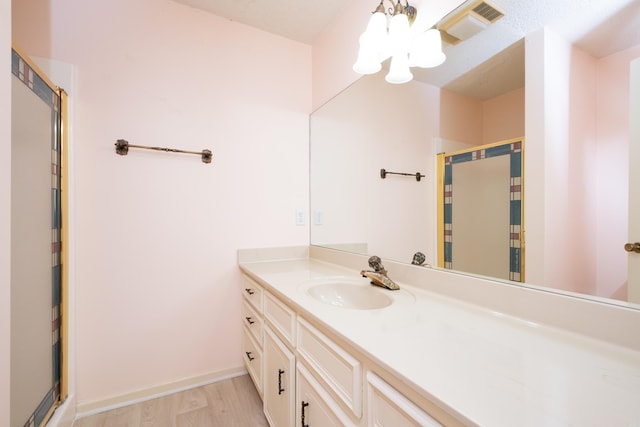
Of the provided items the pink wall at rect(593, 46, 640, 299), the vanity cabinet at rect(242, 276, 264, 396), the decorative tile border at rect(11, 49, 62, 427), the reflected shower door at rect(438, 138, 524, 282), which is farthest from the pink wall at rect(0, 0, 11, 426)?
the pink wall at rect(593, 46, 640, 299)

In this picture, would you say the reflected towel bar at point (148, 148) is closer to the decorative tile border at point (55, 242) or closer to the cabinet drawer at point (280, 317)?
the decorative tile border at point (55, 242)

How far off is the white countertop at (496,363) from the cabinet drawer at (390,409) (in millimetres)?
64

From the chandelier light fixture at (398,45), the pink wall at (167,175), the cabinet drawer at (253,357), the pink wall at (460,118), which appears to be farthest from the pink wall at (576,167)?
the pink wall at (167,175)

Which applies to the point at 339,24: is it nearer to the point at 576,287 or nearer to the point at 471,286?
the point at 471,286

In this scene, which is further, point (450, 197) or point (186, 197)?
point (186, 197)

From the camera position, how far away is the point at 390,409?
0.56 metres

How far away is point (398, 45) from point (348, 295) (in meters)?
1.19

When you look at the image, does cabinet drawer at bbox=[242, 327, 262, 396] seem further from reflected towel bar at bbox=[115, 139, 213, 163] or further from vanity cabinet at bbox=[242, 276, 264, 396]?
reflected towel bar at bbox=[115, 139, 213, 163]

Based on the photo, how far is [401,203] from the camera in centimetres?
135

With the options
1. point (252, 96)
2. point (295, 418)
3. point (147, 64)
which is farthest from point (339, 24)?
point (295, 418)

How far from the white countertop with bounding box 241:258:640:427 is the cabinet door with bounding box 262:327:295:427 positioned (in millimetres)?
301

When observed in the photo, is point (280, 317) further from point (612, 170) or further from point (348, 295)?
point (612, 170)

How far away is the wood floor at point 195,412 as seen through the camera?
4.42 ft

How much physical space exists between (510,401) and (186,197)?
1.66 metres
